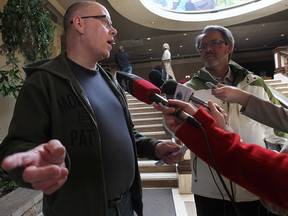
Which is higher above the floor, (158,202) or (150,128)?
(150,128)

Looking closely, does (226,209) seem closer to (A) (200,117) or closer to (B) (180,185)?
(A) (200,117)

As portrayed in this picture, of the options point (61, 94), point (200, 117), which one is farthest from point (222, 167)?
point (61, 94)

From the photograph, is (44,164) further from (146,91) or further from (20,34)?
(20,34)

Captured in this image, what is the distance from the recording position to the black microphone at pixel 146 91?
706mm

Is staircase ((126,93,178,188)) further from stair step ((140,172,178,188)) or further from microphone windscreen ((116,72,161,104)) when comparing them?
microphone windscreen ((116,72,161,104))

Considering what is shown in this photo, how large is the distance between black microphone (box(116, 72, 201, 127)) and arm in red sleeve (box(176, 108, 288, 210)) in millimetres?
42

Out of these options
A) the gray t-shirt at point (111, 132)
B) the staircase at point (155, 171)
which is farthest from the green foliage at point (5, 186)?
the gray t-shirt at point (111, 132)

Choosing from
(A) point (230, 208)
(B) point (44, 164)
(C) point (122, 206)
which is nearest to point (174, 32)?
(A) point (230, 208)

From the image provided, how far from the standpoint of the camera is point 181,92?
93cm

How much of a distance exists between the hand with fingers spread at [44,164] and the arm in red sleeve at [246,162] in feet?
1.18

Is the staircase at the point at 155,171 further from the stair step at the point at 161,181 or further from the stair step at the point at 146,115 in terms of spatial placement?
the stair step at the point at 146,115

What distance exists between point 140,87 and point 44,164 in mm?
558

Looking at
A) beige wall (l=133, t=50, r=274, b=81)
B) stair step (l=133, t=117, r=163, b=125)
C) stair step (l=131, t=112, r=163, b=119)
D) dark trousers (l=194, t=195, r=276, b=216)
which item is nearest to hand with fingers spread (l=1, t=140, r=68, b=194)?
dark trousers (l=194, t=195, r=276, b=216)

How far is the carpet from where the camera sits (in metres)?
2.62
